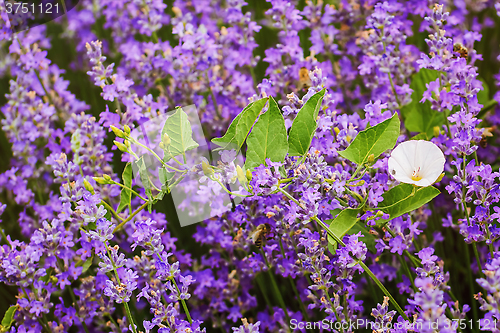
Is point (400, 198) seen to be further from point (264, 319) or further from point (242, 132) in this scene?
point (264, 319)

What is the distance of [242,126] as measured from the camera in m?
0.74

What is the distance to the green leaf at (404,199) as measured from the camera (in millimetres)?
709

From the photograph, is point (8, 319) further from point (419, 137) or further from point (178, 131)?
point (419, 137)

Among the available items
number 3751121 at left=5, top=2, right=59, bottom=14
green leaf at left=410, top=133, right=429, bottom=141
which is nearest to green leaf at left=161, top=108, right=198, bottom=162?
green leaf at left=410, top=133, right=429, bottom=141

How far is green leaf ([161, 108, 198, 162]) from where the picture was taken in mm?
737

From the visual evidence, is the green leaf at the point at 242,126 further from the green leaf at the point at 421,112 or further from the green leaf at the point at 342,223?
the green leaf at the point at 421,112

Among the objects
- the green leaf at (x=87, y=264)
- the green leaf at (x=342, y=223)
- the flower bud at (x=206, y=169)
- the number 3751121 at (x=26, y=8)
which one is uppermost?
the number 3751121 at (x=26, y=8)

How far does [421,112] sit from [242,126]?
59cm

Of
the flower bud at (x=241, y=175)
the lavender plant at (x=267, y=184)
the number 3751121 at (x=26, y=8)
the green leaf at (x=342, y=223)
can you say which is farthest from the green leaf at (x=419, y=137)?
the number 3751121 at (x=26, y=8)

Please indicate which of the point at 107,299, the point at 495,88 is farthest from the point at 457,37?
the point at 107,299

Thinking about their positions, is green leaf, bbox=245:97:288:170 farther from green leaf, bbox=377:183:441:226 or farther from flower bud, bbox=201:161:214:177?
green leaf, bbox=377:183:441:226

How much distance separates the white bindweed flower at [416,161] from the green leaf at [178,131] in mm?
369

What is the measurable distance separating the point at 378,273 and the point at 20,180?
1057 mm

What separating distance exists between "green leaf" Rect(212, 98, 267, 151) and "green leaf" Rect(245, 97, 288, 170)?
31mm
